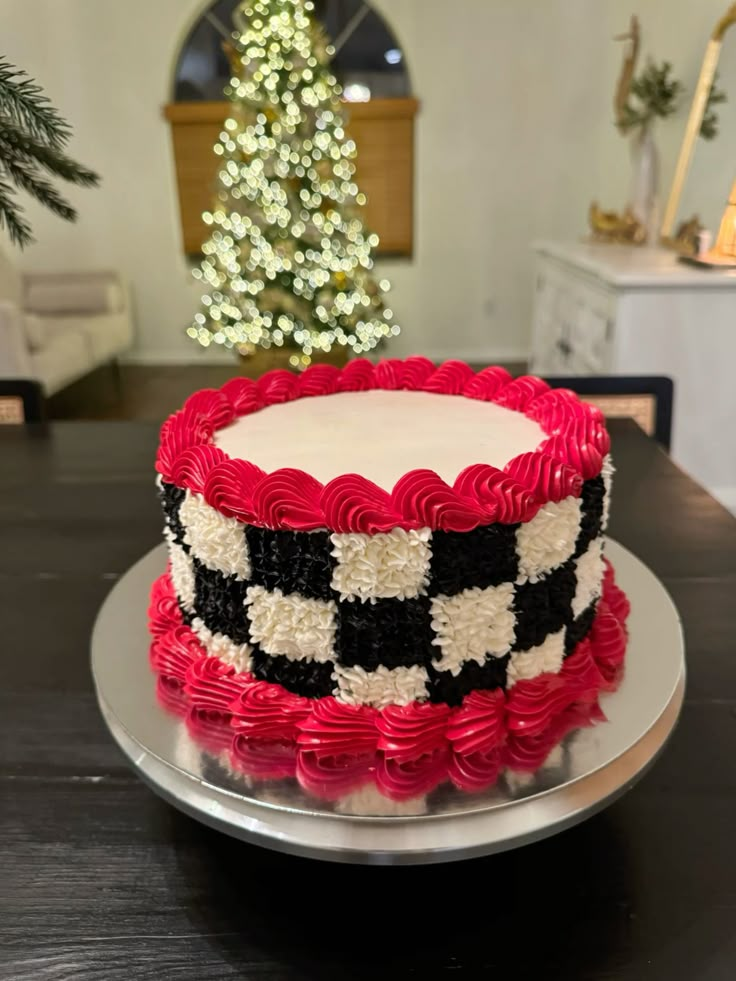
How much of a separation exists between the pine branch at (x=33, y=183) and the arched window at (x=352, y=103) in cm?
472

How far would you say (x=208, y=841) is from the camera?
2.56 ft

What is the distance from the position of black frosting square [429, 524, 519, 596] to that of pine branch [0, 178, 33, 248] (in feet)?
2.19

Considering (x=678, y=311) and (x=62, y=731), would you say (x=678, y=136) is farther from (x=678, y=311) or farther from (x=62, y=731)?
(x=62, y=731)

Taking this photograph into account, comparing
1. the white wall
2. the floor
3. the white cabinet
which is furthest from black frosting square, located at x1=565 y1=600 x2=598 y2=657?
the white wall

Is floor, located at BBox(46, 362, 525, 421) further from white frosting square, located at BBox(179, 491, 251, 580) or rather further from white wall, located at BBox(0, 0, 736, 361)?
white frosting square, located at BBox(179, 491, 251, 580)

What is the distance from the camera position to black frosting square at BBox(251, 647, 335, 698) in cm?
81

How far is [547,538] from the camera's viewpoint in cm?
80

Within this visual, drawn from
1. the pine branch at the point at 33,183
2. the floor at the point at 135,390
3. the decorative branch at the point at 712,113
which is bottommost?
the floor at the point at 135,390

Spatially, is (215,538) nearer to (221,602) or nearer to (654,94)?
(221,602)

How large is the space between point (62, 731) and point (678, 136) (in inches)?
140

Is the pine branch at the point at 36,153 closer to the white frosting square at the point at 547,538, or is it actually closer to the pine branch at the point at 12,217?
the pine branch at the point at 12,217

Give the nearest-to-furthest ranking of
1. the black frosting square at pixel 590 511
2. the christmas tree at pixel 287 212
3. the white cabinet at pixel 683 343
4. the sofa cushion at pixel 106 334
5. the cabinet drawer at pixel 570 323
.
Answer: the black frosting square at pixel 590 511 → the white cabinet at pixel 683 343 → the cabinet drawer at pixel 570 323 → the christmas tree at pixel 287 212 → the sofa cushion at pixel 106 334

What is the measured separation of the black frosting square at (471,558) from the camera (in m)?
0.75

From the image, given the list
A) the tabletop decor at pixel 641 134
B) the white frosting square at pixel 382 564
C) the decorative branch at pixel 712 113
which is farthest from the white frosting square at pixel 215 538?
the tabletop decor at pixel 641 134
